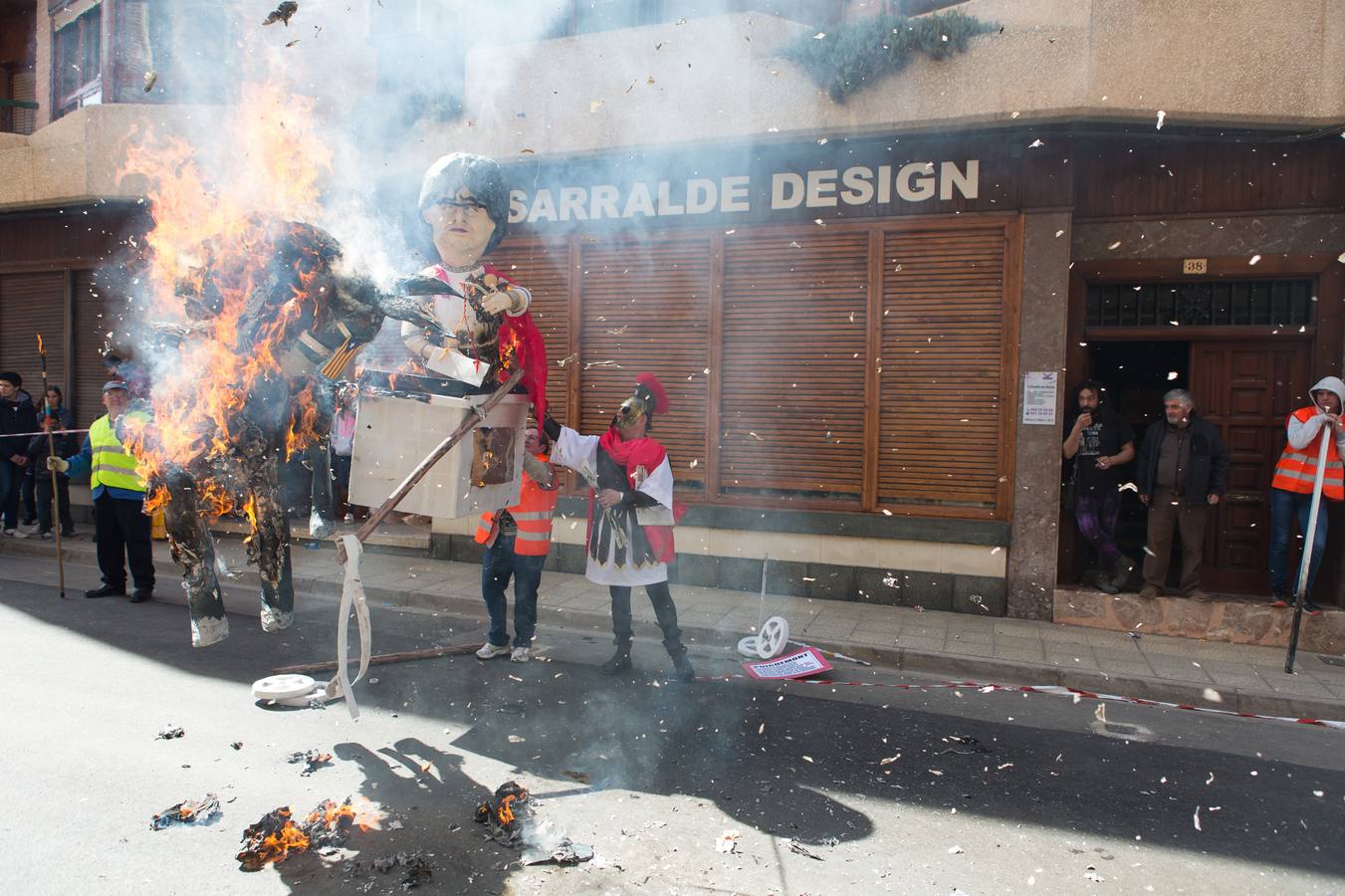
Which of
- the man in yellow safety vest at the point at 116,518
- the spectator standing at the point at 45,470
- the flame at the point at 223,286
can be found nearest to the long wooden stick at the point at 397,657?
the flame at the point at 223,286

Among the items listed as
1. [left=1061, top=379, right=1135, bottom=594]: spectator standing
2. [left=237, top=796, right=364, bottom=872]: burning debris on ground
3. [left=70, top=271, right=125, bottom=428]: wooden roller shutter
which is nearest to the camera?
[left=237, top=796, right=364, bottom=872]: burning debris on ground

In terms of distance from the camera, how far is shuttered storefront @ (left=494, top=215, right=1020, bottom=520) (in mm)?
7859

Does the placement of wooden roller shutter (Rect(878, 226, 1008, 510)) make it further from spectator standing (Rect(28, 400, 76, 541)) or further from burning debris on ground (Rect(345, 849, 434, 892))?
spectator standing (Rect(28, 400, 76, 541))

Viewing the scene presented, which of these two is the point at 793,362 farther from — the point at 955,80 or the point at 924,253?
the point at 955,80

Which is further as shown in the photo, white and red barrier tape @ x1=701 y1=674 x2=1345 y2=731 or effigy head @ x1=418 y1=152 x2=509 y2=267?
white and red barrier tape @ x1=701 y1=674 x2=1345 y2=731

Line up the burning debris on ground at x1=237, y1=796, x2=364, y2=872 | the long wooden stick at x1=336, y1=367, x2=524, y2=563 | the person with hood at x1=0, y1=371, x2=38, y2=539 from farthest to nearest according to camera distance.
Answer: the person with hood at x1=0, y1=371, x2=38, y2=539
the long wooden stick at x1=336, y1=367, x2=524, y2=563
the burning debris on ground at x1=237, y1=796, x2=364, y2=872

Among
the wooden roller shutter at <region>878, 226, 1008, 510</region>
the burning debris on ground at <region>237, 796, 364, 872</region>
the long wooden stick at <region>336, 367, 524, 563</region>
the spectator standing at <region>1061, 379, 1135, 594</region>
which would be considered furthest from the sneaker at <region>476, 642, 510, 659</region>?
the spectator standing at <region>1061, 379, 1135, 594</region>

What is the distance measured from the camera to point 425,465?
361 cm

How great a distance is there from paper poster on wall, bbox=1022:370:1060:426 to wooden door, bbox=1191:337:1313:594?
144cm

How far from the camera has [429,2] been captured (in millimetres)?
8211

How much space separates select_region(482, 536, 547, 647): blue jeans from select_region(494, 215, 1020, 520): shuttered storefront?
3.11 meters

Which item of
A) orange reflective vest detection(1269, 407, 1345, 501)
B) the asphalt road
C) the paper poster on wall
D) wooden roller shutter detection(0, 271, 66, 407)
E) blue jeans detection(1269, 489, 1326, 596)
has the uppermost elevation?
wooden roller shutter detection(0, 271, 66, 407)

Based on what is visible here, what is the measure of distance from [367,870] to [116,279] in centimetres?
1181

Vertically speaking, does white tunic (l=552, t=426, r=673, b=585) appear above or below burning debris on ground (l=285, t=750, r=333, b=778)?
above
